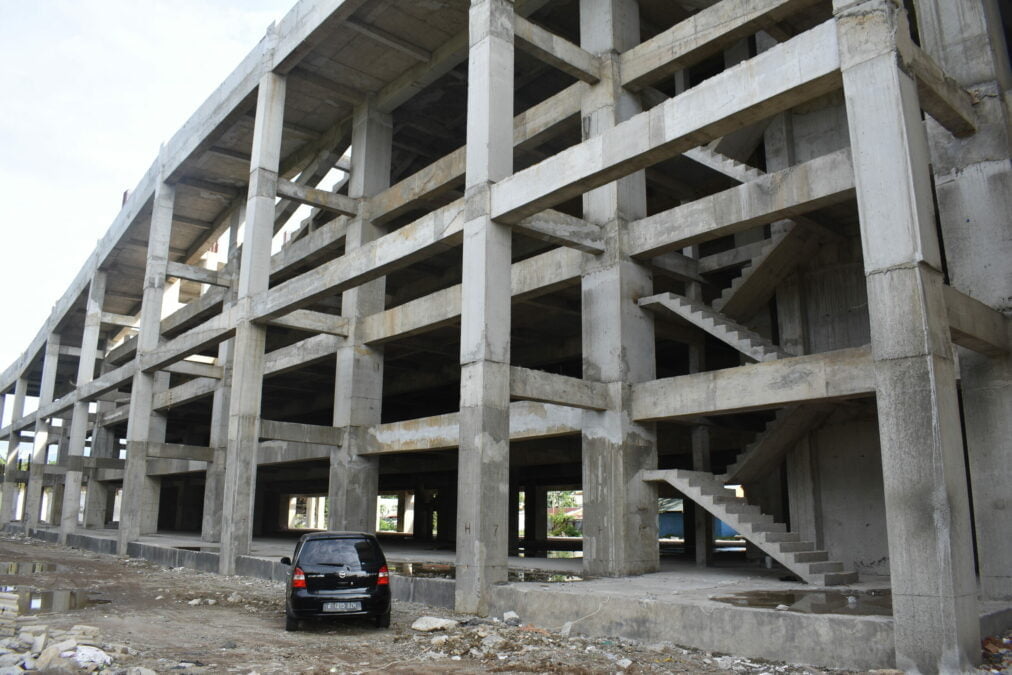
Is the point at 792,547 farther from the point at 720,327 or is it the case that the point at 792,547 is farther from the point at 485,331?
the point at 485,331

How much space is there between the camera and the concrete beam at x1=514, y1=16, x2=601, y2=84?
14791mm

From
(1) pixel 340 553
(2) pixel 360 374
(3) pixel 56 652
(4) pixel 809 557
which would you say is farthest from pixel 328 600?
(2) pixel 360 374

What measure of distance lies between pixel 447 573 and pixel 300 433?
23.0 feet

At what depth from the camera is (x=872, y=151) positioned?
8.91 m

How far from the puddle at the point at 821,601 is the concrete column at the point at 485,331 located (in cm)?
377

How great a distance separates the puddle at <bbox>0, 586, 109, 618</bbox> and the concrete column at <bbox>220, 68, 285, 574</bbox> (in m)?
4.65

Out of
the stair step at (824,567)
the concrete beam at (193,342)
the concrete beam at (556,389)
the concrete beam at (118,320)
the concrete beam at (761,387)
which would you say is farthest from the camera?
the concrete beam at (118,320)

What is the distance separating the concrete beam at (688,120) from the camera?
9664mm

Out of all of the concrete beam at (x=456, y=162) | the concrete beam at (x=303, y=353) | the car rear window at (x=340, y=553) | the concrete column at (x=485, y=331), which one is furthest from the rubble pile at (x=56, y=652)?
the concrete beam at (x=303, y=353)

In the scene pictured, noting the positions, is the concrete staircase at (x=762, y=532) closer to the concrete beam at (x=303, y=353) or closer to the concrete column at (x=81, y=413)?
the concrete beam at (x=303, y=353)

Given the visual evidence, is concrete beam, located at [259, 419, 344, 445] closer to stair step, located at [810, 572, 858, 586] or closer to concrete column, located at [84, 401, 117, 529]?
stair step, located at [810, 572, 858, 586]

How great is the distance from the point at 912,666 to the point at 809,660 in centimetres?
97

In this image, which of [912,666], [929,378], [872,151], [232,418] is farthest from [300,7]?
[912,666]

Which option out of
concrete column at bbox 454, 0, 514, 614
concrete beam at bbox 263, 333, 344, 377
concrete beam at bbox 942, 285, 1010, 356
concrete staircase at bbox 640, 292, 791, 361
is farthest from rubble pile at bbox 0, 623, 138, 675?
concrete beam at bbox 263, 333, 344, 377
